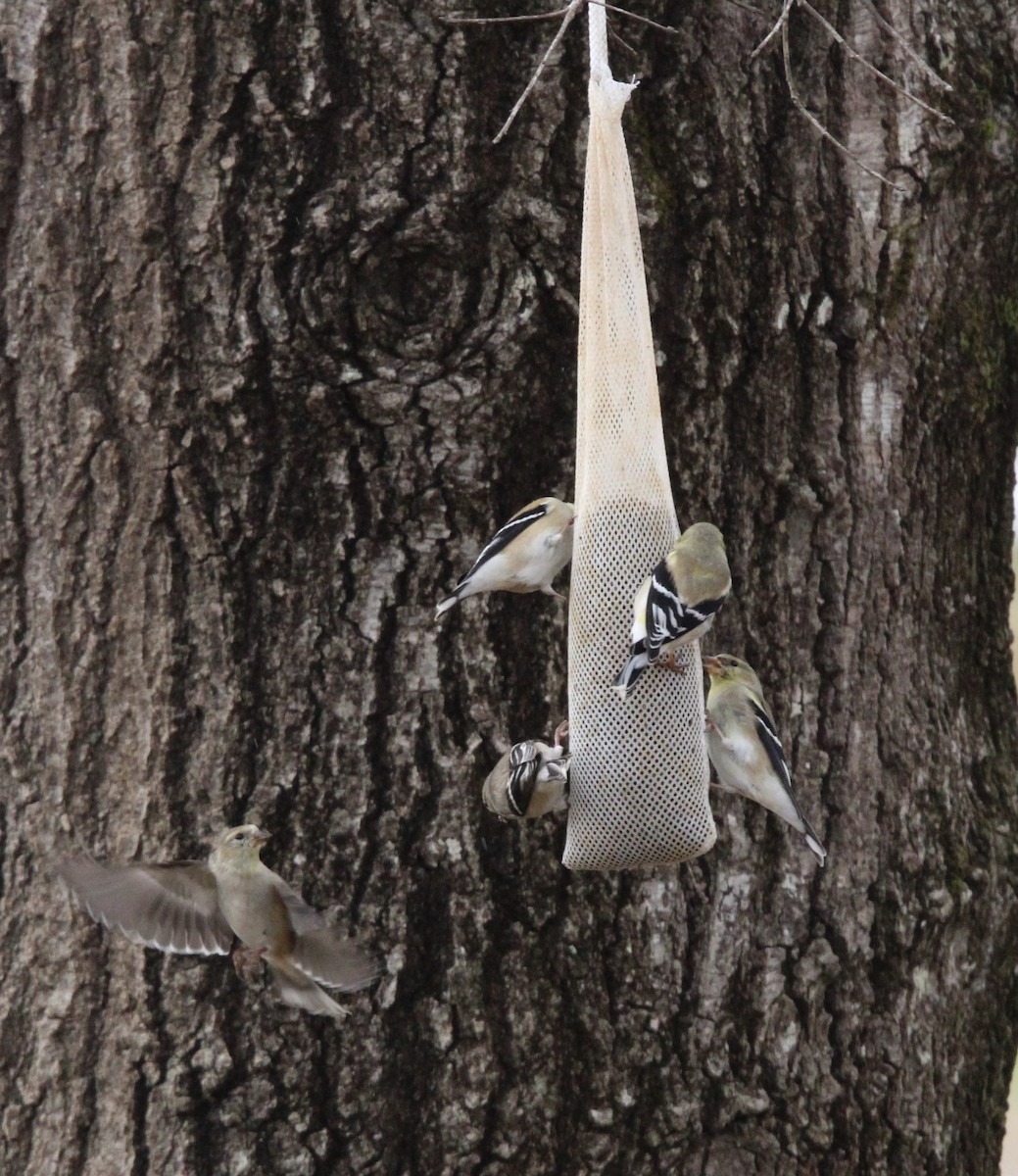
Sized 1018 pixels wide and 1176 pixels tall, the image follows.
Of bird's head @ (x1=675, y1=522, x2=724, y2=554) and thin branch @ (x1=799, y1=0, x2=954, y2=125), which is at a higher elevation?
thin branch @ (x1=799, y1=0, x2=954, y2=125)

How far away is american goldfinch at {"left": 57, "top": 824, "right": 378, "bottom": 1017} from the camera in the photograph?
3.46 m

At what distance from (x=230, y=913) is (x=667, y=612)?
1270mm

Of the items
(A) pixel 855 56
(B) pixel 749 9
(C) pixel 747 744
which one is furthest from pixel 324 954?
(B) pixel 749 9

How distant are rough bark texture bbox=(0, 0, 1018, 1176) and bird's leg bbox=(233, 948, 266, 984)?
0.03 metres

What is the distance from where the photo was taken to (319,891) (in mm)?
3689

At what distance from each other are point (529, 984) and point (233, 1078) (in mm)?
739

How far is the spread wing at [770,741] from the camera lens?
351cm

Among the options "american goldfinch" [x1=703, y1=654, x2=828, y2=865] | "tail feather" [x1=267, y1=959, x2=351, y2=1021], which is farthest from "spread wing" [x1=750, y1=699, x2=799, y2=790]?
"tail feather" [x1=267, y1=959, x2=351, y2=1021]

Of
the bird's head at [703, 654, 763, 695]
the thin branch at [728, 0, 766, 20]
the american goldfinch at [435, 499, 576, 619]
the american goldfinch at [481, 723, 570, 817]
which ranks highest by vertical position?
the thin branch at [728, 0, 766, 20]

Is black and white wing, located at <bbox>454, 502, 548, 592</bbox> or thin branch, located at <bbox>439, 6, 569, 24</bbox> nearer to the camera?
black and white wing, located at <bbox>454, 502, 548, 592</bbox>

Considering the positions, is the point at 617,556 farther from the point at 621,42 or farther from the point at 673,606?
the point at 621,42

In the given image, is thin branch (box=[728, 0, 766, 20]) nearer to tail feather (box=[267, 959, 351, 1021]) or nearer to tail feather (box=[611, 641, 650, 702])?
tail feather (box=[611, 641, 650, 702])

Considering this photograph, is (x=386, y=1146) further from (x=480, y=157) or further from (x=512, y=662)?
(x=480, y=157)

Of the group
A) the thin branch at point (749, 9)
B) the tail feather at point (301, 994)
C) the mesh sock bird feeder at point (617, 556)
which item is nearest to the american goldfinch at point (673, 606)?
the mesh sock bird feeder at point (617, 556)
